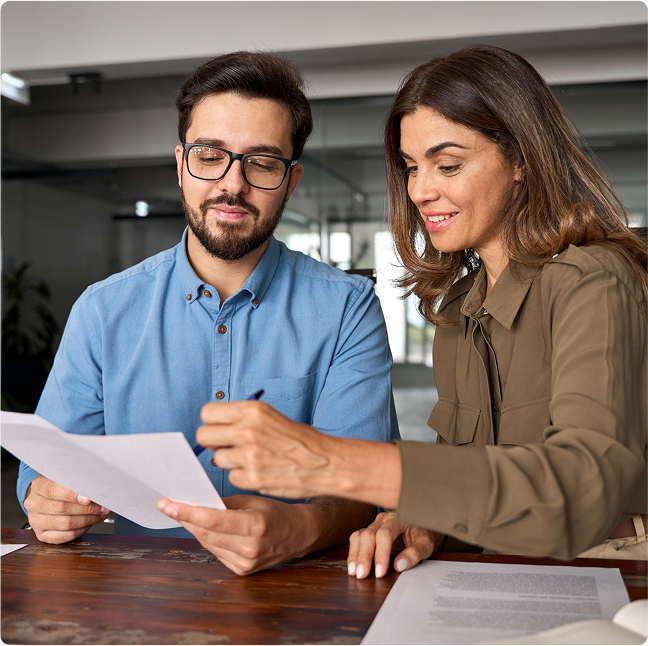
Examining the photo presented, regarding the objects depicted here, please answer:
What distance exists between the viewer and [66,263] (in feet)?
19.6

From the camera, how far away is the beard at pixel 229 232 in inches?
65.2

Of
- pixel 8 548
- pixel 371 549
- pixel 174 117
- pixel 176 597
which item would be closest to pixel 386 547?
pixel 371 549

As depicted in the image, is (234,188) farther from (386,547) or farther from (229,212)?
(386,547)

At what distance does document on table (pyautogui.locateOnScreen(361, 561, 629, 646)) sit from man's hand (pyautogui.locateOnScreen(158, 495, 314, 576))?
0.19 metres

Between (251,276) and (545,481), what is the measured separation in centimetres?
100

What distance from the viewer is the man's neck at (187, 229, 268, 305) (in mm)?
1753

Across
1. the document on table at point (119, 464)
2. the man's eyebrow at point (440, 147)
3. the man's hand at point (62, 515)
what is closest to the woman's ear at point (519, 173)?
the man's eyebrow at point (440, 147)

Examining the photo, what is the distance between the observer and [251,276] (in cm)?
170

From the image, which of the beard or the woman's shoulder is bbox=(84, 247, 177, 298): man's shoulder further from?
the woman's shoulder

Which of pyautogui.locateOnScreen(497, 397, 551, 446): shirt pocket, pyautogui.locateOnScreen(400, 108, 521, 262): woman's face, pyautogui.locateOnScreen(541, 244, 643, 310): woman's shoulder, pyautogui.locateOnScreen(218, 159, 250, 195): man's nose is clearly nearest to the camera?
pyautogui.locateOnScreen(541, 244, 643, 310): woman's shoulder

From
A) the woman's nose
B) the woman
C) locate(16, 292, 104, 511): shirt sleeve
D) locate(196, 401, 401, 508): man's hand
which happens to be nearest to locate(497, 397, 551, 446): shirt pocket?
the woman

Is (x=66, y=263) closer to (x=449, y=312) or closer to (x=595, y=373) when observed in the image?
(x=449, y=312)

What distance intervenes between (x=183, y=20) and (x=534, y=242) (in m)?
3.45

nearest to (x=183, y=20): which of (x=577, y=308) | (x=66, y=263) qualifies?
(x=66, y=263)
